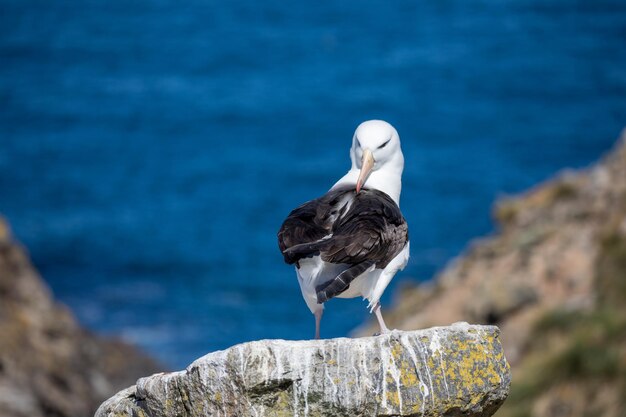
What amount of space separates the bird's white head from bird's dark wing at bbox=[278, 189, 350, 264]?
0.51 meters

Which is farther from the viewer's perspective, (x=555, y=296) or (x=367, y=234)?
(x=555, y=296)

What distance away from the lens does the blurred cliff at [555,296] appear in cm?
1911

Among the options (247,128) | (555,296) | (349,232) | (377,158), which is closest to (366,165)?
(377,158)

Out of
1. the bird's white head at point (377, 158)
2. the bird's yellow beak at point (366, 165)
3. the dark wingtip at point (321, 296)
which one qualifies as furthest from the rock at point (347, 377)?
the bird's white head at point (377, 158)

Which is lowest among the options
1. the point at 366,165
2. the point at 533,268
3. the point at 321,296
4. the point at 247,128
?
the point at 321,296

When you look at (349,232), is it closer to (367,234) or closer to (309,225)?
(367,234)

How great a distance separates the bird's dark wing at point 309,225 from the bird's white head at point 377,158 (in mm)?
507

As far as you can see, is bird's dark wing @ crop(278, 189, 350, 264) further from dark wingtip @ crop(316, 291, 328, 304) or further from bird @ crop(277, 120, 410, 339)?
dark wingtip @ crop(316, 291, 328, 304)

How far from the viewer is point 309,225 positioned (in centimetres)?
1038

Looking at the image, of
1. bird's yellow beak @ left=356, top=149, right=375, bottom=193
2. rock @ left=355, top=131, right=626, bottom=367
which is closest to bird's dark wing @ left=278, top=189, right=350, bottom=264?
bird's yellow beak @ left=356, top=149, right=375, bottom=193

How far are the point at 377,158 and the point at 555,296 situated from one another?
13152mm

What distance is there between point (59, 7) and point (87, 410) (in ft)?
224

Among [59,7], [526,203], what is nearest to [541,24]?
[59,7]

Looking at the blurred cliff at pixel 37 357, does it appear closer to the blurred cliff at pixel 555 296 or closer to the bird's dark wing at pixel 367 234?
the blurred cliff at pixel 555 296
